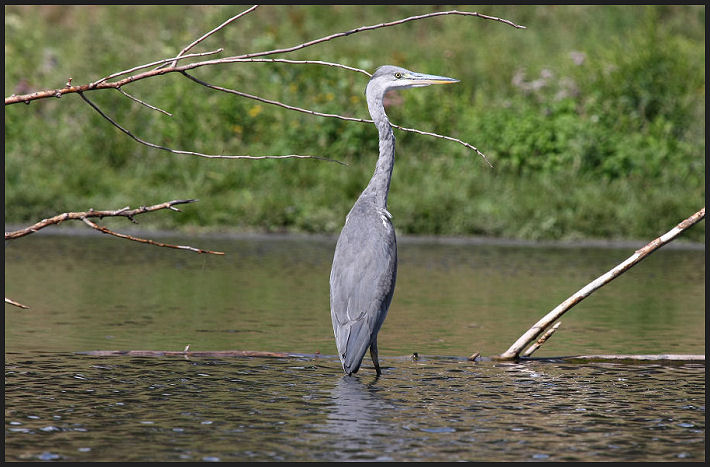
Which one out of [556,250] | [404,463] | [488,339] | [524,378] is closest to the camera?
[404,463]

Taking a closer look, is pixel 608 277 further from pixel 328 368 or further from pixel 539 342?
pixel 328 368

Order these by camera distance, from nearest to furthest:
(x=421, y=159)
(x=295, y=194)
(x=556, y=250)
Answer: (x=556, y=250), (x=295, y=194), (x=421, y=159)

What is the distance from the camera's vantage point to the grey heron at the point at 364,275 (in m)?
7.42

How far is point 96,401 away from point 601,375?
10.2 feet

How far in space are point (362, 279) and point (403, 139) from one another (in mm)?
10629

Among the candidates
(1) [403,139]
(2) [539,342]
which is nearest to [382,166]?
(2) [539,342]

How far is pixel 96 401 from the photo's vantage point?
6.72 m

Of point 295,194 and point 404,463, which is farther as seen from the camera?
point 295,194

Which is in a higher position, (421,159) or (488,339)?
(421,159)

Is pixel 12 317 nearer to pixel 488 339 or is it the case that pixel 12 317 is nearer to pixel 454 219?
pixel 488 339

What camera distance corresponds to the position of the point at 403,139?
18.1 m

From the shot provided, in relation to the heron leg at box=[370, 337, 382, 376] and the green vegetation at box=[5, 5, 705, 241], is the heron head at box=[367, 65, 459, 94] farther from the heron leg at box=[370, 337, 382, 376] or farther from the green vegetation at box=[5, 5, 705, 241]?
the green vegetation at box=[5, 5, 705, 241]

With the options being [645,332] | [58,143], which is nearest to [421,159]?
[58,143]

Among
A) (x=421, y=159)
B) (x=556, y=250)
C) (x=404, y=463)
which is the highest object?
(x=421, y=159)
